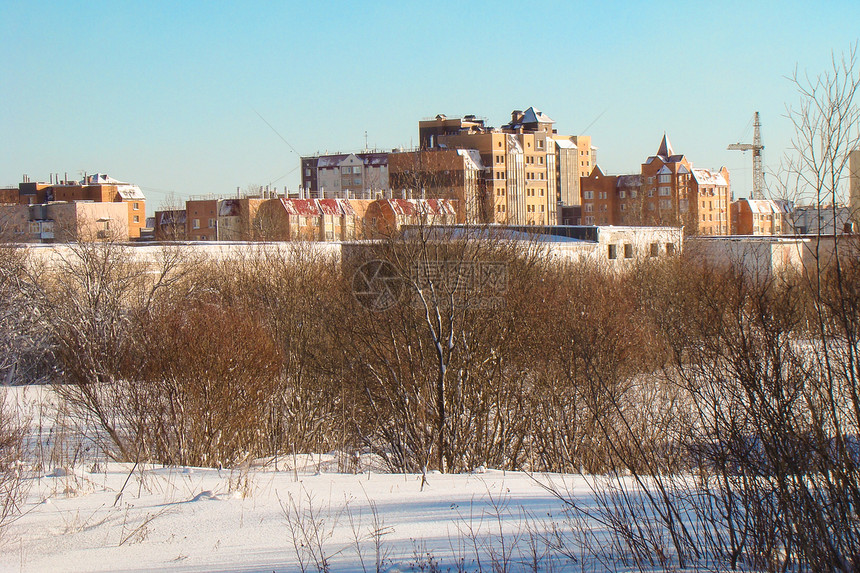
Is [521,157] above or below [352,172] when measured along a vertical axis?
above

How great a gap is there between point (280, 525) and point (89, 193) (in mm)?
88908

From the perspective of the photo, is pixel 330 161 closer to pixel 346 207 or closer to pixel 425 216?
pixel 346 207

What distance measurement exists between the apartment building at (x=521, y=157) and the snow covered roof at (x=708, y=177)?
653 inches

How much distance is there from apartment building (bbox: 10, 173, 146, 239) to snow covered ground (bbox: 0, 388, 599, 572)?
82.1 metres

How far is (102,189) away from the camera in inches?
3423

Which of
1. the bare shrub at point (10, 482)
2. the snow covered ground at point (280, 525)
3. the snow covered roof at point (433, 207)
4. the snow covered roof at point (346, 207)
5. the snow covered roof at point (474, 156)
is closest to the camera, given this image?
the snow covered ground at point (280, 525)

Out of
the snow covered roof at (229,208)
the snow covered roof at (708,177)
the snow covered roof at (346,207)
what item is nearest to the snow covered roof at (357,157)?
the snow covered roof at (346,207)

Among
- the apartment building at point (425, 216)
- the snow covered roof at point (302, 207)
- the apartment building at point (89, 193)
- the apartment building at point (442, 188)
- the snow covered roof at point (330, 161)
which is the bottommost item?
the apartment building at point (425, 216)

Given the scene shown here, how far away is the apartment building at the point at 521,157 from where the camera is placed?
9206cm

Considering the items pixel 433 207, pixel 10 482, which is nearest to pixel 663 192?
pixel 433 207

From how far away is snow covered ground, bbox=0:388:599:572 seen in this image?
5.58m

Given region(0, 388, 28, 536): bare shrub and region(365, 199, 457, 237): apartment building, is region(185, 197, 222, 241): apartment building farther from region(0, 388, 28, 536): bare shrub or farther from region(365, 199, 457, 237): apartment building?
region(0, 388, 28, 536): bare shrub

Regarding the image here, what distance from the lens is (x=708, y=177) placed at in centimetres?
9875

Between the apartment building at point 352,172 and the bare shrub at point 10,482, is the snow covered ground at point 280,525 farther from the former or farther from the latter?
the apartment building at point 352,172
